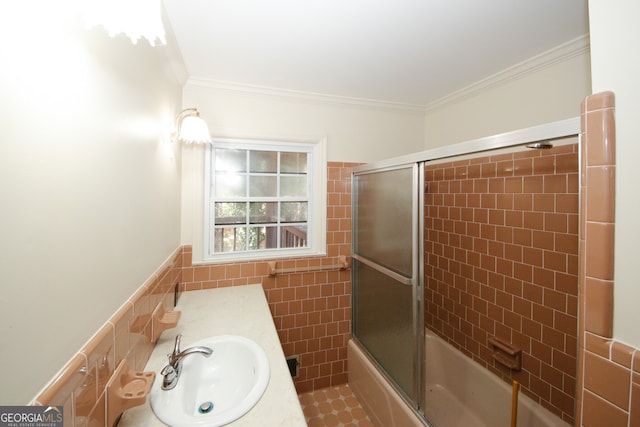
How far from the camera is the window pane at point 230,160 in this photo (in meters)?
1.91

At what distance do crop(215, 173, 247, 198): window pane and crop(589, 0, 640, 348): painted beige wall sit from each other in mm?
1918

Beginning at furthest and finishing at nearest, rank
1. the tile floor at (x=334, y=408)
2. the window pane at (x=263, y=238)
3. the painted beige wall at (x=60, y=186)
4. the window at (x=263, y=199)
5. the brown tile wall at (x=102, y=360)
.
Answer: the window pane at (x=263, y=238)
the window at (x=263, y=199)
the tile floor at (x=334, y=408)
the brown tile wall at (x=102, y=360)
the painted beige wall at (x=60, y=186)

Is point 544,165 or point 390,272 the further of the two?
point 390,272

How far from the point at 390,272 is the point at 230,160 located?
147 centimetres

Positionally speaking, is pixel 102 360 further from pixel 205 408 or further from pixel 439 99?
pixel 439 99

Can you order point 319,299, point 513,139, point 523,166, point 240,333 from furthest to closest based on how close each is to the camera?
point 319,299 < point 523,166 < point 240,333 < point 513,139

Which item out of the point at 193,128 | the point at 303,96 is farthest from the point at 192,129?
the point at 303,96

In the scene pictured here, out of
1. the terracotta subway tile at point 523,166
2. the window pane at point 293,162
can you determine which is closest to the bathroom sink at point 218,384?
the window pane at point 293,162

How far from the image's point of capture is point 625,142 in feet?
2.16

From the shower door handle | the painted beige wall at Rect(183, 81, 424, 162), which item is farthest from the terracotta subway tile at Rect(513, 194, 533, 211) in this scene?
the painted beige wall at Rect(183, 81, 424, 162)

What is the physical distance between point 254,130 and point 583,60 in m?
2.03

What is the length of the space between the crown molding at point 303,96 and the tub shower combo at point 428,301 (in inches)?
23.6

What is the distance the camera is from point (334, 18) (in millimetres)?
1183

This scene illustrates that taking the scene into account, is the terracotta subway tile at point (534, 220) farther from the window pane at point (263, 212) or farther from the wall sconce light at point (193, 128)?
the wall sconce light at point (193, 128)
